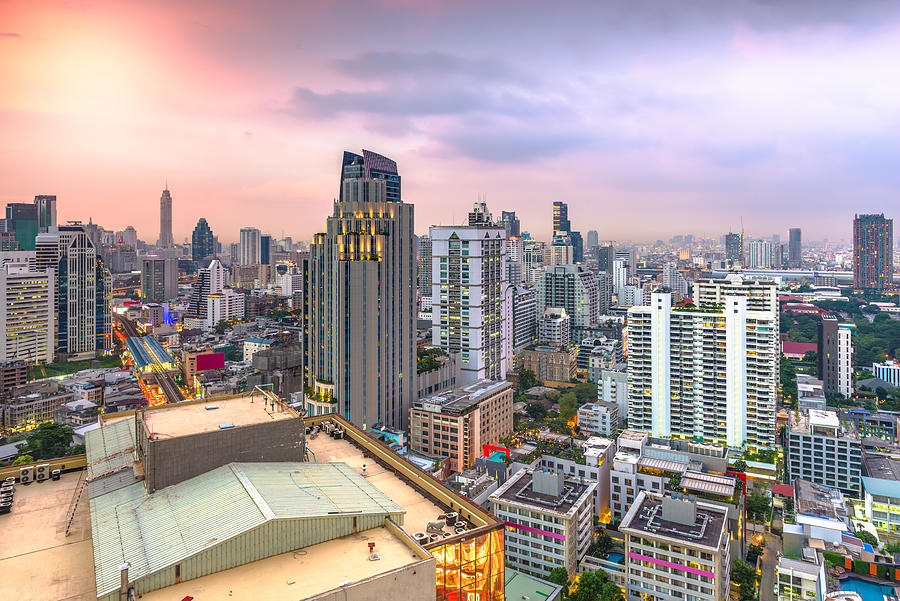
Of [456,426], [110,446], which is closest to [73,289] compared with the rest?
[456,426]

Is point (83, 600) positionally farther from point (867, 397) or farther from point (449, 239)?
point (867, 397)

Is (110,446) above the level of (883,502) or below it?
above

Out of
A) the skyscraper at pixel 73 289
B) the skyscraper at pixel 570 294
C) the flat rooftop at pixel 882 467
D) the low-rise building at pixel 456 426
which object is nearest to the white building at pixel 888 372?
the flat rooftop at pixel 882 467

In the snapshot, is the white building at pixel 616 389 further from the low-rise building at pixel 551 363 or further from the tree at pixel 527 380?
the low-rise building at pixel 551 363

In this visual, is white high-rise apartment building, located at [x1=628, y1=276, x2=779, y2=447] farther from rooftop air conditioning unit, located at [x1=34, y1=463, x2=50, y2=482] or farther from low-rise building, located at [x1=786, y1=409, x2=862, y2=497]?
rooftop air conditioning unit, located at [x1=34, y1=463, x2=50, y2=482]

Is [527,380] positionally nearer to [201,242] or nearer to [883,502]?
[883,502]

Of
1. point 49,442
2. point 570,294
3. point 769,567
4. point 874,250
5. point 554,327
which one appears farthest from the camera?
point 874,250
